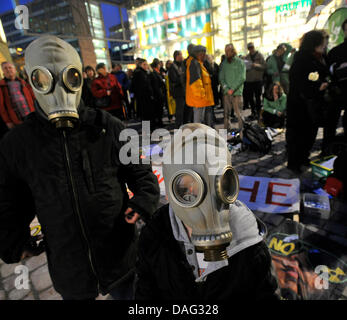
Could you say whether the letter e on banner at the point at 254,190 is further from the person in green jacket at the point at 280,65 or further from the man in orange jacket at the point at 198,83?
the person in green jacket at the point at 280,65

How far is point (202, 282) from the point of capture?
43.3 inches

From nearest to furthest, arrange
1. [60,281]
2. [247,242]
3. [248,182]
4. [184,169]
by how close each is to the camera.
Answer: [184,169], [247,242], [60,281], [248,182]

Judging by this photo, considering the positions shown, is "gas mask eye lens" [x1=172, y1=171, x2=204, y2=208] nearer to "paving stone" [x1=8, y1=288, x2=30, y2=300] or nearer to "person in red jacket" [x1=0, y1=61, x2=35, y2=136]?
"paving stone" [x1=8, y1=288, x2=30, y2=300]

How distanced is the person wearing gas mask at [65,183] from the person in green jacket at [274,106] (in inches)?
201

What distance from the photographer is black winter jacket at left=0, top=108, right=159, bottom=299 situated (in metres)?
1.21

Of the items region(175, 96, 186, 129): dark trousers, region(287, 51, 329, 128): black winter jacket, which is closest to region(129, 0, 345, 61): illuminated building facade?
region(175, 96, 186, 129): dark trousers

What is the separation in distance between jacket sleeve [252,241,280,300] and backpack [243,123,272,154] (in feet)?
13.0

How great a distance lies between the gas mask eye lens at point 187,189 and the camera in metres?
0.90

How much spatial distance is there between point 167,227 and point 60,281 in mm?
719

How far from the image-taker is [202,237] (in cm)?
94

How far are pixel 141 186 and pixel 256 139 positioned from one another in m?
3.85

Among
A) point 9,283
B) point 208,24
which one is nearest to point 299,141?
point 9,283
